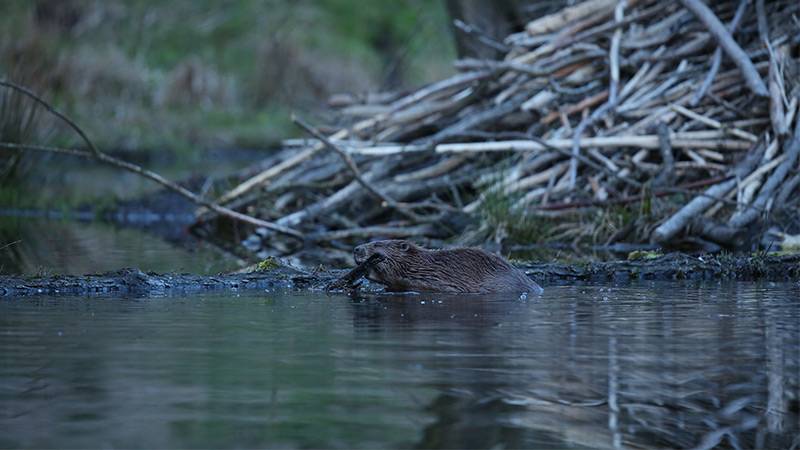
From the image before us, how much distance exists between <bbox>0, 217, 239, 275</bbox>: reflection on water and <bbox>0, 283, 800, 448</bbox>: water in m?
1.98

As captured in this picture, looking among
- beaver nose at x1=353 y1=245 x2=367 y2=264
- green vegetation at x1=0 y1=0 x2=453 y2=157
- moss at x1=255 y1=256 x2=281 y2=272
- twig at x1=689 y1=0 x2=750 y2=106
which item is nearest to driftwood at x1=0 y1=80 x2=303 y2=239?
moss at x1=255 y1=256 x2=281 y2=272

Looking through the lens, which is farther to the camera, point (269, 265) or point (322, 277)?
point (269, 265)

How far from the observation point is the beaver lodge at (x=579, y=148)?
10.1 meters

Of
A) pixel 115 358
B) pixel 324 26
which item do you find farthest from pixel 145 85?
pixel 115 358

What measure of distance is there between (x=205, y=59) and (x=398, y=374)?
26.9m

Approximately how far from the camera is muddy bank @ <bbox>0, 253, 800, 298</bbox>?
6.74 metres

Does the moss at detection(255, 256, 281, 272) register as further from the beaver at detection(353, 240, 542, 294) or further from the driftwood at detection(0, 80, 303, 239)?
the driftwood at detection(0, 80, 303, 239)

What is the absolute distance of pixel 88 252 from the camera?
9.67m

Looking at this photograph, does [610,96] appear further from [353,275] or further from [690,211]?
[353,275]

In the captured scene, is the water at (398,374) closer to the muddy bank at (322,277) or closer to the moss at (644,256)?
the muddy bank at (322,277)

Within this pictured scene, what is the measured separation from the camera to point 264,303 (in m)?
6.43

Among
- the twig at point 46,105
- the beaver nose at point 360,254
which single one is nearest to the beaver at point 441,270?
the beaver nose at point 360,254

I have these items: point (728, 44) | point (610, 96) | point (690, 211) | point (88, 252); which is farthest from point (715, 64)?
point (88, 252)

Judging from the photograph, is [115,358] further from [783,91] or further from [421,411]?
[783,91]
